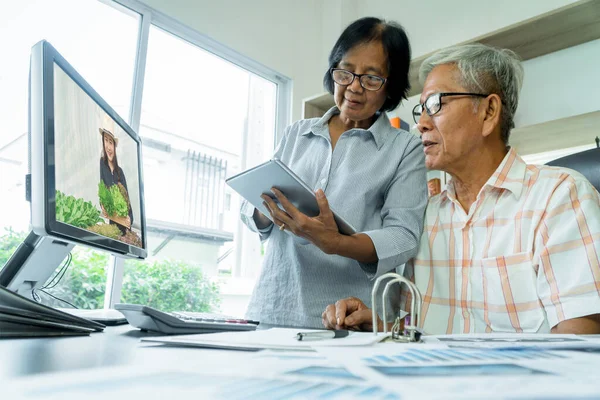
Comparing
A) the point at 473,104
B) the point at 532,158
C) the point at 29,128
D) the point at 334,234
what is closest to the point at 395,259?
the point at 334,234

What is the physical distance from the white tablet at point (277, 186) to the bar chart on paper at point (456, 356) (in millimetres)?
551

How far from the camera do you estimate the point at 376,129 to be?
128 cm

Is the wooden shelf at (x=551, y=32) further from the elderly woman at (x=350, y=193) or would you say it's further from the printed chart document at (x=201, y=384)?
the printed chart document at (x=201, y=384)

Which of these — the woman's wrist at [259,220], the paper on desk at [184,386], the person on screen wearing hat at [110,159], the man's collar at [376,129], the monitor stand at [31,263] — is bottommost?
the paper on desk at [184,386]

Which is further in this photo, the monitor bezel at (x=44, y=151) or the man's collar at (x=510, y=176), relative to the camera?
the man's collar at (x=510, y=176)

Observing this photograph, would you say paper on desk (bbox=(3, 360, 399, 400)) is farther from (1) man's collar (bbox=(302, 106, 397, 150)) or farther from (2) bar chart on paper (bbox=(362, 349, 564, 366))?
(1) man's collar (bbox=(302, 106, 397, 150))

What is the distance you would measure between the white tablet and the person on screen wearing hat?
0.81 feet

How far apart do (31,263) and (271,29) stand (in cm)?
261

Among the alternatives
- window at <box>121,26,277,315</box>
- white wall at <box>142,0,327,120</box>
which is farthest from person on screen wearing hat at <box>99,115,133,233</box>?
white wall at <box>142,0,327,120</box>

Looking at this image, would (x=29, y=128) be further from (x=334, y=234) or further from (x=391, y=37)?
(x=391, y=37)

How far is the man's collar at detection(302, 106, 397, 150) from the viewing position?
1269 millimetres

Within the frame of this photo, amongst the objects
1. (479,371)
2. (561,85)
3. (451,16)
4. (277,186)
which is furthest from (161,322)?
(451,16)

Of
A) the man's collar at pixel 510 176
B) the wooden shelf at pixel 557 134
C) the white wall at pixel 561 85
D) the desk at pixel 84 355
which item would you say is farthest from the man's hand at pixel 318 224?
the white wall at pixel 561 85

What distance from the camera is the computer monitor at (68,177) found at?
0.65m
